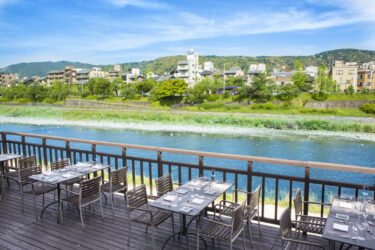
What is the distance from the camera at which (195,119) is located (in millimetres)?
37406

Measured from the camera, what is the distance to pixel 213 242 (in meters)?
3.44

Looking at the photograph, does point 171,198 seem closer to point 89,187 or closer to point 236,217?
point 236,217

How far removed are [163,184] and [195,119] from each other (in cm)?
3346

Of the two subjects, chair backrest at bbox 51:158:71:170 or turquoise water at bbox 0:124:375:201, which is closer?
chair backrest at bbox 51:158:71:170

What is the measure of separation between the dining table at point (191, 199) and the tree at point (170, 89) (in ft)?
154

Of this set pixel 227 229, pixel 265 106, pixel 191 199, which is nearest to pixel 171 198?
pixel 191 199

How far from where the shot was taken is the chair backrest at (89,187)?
13.1 ft

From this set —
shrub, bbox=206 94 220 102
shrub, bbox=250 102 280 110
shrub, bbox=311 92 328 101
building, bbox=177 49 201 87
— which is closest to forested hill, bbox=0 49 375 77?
building, bbox=177 49 201 87

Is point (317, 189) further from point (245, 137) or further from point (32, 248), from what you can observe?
point (245, 137)

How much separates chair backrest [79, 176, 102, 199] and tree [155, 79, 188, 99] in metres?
46.6

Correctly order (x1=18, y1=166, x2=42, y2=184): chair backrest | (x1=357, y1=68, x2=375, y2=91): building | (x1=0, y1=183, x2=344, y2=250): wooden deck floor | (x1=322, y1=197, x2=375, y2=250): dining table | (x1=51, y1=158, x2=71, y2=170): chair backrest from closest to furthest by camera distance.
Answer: (x1=322, y1=197, x2=375, y2=250): dining table < (x1=0, y1=183, x2=344, y2=250): wooden deck floor < (x1=18, y1=166, x2=42, y2=184): chair backrest < (x1=51, y1=158, x2=71, y2=170): chair backrest < (x1=357, y1=68, x2=375, y2=91): building

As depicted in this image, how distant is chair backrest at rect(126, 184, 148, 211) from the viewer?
346 centimetres

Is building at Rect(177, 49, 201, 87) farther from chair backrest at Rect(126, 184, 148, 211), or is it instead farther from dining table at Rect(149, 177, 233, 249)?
chair backrest at Rect(126, 184, 148, 211)

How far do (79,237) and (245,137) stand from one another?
999 inches
